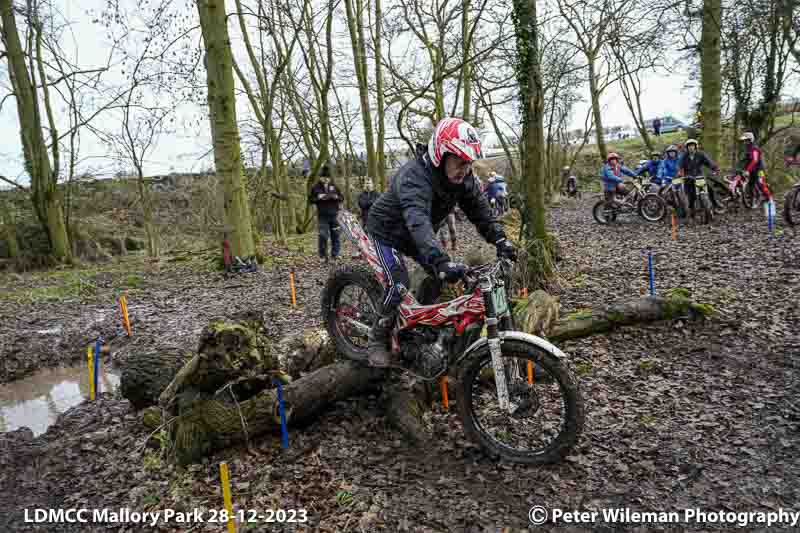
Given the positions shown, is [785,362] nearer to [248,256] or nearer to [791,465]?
[791,465]

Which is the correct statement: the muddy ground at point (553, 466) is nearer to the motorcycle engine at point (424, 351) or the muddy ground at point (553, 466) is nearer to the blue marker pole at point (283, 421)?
→ the blue marker pole at point (283, 421)

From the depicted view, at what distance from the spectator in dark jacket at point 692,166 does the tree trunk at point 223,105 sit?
1080 centimetres

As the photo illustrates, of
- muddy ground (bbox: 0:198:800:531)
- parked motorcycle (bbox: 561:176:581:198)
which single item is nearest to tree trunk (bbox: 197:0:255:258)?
muddy ground (bbox: 0:198:800:531)

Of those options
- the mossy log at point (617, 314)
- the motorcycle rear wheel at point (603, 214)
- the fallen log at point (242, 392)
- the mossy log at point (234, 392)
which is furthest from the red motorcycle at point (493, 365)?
the motorcycle rear wheel at point (603, 214)

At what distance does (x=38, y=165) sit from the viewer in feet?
53.8

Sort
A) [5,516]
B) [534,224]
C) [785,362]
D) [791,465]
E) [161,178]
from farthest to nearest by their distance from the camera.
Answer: [161,178] → [534,224] → [785,362] → [5,516] → [791,465]

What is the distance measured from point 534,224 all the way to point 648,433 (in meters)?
4.44

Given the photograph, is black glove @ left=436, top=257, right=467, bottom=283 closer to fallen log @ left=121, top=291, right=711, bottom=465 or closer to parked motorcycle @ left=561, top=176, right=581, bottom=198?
fallen log @ left=121, top=291, right=711, bottom=465

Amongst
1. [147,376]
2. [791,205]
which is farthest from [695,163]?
[147,376]

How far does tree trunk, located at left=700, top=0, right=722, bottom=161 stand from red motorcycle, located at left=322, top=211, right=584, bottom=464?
1295 cm

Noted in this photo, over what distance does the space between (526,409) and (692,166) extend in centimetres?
1145

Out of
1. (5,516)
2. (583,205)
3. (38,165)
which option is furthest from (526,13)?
(583,205)

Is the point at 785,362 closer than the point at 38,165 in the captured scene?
Yes

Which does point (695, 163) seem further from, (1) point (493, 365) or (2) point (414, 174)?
(1) point (493, 365)
